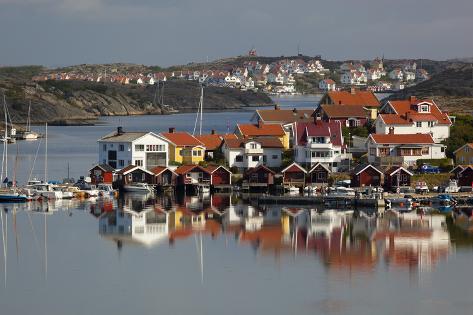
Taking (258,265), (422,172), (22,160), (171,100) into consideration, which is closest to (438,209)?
(422,172)

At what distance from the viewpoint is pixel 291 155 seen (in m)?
48.3

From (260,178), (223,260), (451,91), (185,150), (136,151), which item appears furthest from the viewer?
(451,91)

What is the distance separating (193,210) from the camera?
40.6 metres

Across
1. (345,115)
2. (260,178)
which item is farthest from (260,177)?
(345,115)

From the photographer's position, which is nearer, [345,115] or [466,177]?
[466,177]

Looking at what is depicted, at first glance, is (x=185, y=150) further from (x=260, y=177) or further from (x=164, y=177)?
(x=260, y=177)

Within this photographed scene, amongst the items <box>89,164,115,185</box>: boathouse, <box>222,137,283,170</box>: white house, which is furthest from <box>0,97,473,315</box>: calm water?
<box>222,137,283,170</box>: white house

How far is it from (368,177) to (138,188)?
8771 millimetres

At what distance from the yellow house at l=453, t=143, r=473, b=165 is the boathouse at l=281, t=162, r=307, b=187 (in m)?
6.05

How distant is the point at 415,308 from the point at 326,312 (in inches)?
77.4

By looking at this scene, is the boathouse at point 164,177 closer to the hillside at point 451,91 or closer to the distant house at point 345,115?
the distant house at point 345,115

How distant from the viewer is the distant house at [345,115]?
52.5m

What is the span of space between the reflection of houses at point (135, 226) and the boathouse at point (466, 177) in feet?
37.7

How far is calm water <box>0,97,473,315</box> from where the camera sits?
86.2 feet
